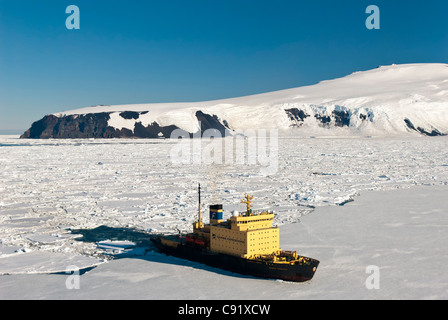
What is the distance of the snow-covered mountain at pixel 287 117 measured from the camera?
4058 inches

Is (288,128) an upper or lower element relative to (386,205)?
upper

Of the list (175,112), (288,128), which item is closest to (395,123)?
(288,128)

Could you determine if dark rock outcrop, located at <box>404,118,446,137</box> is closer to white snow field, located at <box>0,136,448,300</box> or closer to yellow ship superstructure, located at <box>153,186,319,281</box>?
white snow field, located at <box>0,136,448,300</box>

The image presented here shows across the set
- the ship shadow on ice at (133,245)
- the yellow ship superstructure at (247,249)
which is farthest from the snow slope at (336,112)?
the yellow ship superstructure at (247,249)

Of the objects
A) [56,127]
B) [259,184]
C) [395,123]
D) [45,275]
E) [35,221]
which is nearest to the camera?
[45,275]

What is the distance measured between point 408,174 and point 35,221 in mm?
22561

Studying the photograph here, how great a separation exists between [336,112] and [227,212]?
96998 mm

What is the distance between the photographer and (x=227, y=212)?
16.5m

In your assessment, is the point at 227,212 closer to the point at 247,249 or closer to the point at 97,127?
the point at 247,249

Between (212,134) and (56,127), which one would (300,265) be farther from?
(56,127)

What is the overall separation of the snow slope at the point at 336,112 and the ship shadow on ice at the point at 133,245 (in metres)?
89.5

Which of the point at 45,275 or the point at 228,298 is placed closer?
the point at 228,298

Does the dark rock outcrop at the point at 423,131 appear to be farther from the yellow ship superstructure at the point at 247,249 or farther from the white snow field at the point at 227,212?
the yellow ship superstructure at the point at 247,249
